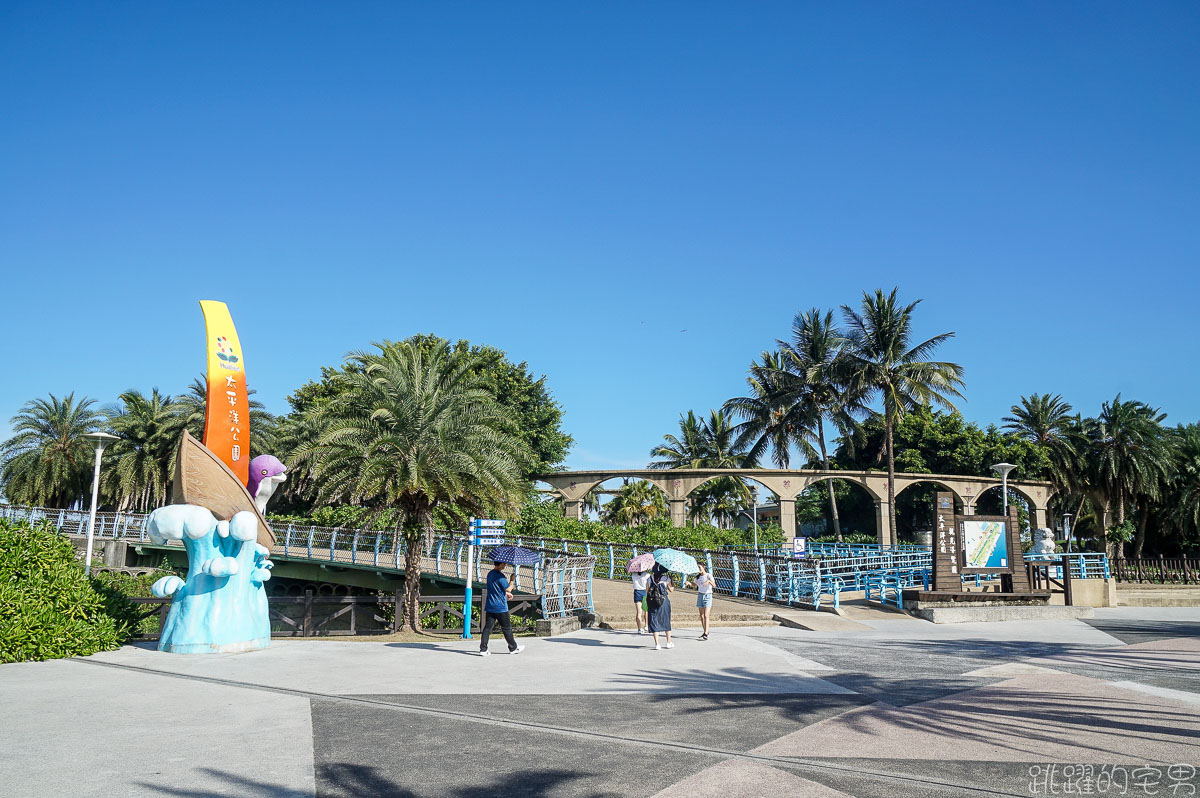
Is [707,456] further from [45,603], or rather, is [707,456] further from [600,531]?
[45,603]

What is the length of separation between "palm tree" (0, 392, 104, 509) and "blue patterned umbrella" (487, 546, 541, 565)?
3712 centimetres

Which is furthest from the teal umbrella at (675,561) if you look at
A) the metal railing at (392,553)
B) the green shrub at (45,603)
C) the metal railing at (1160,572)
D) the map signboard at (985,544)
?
the metal railing at (1160,572)

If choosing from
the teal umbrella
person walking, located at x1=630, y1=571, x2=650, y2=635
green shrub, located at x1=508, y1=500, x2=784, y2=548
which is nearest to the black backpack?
the teal umbrella

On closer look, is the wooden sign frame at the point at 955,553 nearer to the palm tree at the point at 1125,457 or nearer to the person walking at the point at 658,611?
the person walking at the point at 658,611

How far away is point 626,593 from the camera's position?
21422mm

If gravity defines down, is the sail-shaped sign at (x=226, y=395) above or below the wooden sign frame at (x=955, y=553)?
above

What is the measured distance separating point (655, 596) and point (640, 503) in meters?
31.2

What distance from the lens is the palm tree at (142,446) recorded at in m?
41.1

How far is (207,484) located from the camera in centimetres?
1234

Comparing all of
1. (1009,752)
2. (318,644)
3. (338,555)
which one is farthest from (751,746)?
(338,555)

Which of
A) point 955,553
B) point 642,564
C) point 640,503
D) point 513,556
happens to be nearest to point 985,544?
point 955,553

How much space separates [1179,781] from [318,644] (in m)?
11.7

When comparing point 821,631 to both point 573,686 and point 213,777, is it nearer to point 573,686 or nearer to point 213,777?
point 573,686

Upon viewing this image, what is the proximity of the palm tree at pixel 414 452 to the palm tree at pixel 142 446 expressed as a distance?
24.2 m
